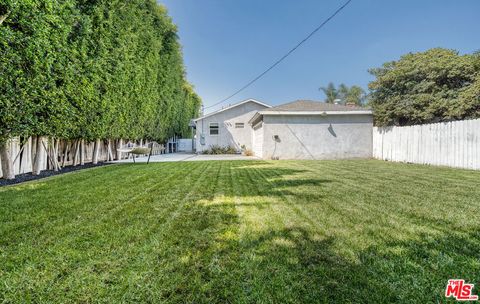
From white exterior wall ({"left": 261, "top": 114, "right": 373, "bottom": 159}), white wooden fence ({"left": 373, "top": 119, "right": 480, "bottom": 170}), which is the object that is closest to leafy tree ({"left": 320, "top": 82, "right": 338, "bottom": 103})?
white exterior wall ({"left": 261, "top": 114, "right": 373, "bottom": 159})

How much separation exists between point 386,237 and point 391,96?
16787 millimetres

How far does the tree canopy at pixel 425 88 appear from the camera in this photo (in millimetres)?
14453

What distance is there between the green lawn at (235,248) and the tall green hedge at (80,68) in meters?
2.69

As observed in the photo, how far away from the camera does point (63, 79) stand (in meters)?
6.66

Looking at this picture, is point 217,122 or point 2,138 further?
point 217,122

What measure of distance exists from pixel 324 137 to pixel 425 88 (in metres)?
7.39

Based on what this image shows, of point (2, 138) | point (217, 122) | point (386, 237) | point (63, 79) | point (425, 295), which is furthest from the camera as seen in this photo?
point (217, 122)

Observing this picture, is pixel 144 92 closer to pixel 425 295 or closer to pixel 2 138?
pixel 2 138

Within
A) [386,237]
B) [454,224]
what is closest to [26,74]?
[386,237]

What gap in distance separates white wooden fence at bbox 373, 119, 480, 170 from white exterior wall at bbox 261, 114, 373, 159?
3.50ft

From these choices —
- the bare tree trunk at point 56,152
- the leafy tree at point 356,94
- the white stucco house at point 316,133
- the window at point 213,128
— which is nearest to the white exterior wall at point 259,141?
the white stucco house at point 316,133

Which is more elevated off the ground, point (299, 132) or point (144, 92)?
point (144, 92)

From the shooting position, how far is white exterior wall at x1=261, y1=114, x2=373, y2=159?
14.2 meters

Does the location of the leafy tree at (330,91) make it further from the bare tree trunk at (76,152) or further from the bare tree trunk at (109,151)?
the bare tree trunk at (76,152)
